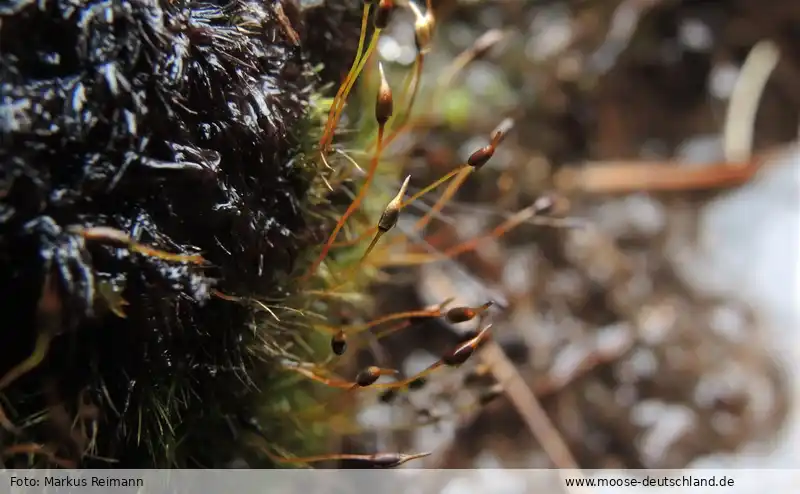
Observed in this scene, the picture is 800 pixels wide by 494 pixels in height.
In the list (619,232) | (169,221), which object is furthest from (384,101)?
(619,232)

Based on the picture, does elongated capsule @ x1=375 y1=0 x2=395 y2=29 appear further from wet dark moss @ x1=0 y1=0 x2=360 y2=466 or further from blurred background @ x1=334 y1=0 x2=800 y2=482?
blurred background @ x1=334 y1=0 x2=800 y2=482

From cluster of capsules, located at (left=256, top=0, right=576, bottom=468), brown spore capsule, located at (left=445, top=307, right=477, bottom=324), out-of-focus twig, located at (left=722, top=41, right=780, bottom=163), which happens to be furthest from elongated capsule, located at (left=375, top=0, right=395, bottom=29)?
out-of-focus twig, located at (left=722, top=41, right=780, bottom=163)

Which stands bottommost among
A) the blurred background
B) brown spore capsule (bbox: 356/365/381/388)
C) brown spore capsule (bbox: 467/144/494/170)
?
the blurred background

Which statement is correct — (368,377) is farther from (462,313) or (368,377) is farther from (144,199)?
(144,199)

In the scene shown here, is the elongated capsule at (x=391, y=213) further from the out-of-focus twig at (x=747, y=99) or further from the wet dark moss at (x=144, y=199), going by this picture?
the out-of-focus twig at (x=747, y=99)

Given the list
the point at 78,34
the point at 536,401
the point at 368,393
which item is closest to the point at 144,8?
the point at 78,34

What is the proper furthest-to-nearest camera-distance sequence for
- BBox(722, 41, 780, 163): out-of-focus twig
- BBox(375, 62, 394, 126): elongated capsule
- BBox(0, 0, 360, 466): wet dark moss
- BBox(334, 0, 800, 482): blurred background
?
BBox(722, 41, 780, 163): out-of-focus twig → BBox(334, 0, 800, 482): blurred background → BBox(375, 62, 394, 126): elongated capsule → BBox(0, 0, 360, 466): wet dark moss

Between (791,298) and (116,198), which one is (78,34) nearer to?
(116,198)
